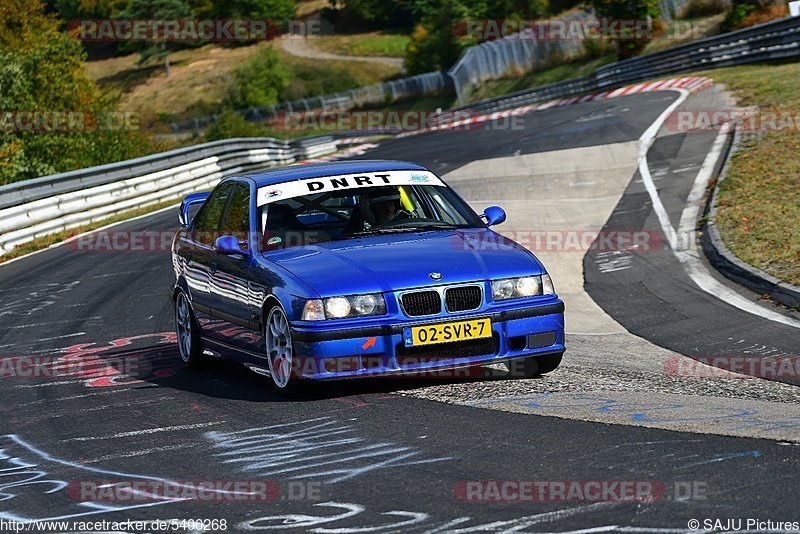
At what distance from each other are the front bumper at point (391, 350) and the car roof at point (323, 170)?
5.98 ft

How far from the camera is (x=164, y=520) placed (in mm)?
5219

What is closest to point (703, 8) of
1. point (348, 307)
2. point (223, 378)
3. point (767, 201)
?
point (767, 201)

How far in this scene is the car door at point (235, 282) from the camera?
852 centimetres

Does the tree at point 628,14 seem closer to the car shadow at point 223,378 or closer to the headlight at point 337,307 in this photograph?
the car shadow at point 223,378

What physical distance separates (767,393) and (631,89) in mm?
31445

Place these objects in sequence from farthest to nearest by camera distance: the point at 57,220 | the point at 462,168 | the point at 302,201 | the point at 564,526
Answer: the point at 462,168
the point at 57,220
the point at 302,201
the point at 564,526

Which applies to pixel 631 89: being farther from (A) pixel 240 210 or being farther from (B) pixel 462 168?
(A) pixel 240 210

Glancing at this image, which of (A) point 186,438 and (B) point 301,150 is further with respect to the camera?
(B) point 301,150

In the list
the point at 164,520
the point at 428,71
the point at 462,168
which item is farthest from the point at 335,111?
the point at 164,520

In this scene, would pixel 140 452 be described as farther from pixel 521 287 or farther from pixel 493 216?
pixel 493 216

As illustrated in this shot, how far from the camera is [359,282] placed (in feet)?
25.0
